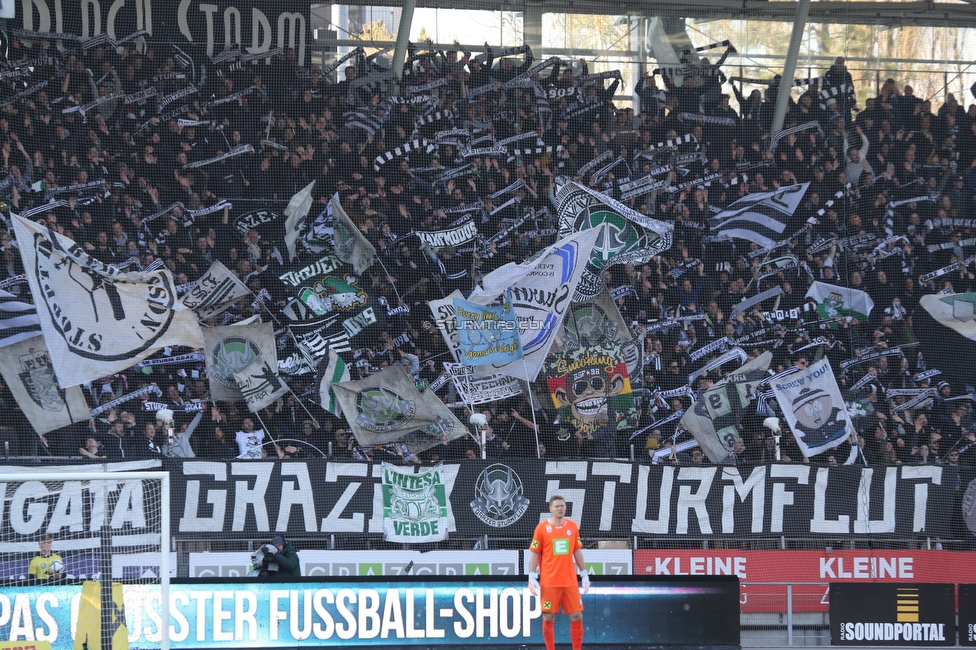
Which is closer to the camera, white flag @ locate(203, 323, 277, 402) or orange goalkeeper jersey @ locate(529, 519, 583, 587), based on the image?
orange goalkeeper jersey @ locate(529, 519, 583, 587)

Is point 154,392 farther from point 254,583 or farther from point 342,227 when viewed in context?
point 254,583

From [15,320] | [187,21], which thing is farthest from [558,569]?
[187,21]

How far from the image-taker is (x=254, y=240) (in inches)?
655

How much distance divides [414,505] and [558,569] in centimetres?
429

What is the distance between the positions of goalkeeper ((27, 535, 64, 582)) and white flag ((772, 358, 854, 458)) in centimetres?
932

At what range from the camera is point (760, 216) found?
17938 millimetres

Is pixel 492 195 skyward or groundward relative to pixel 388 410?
skyward

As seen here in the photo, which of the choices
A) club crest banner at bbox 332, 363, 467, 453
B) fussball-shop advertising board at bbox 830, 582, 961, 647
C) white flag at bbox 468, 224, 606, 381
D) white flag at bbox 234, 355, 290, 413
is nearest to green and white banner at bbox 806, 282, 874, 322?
white flag at bbox 468, 224, 606, 381

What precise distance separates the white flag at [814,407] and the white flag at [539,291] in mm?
3122

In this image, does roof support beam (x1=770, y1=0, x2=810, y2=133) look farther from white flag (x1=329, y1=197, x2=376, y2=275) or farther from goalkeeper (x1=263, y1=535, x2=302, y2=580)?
goalkeeper (x1=263, y1=535, x2=302, y2=580)

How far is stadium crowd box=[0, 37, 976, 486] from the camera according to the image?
52.5 ft

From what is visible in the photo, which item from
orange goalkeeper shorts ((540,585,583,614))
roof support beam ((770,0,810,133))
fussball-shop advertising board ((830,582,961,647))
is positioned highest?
roof support beam ((770,0,810,133))

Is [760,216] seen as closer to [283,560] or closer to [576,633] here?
[576,633]

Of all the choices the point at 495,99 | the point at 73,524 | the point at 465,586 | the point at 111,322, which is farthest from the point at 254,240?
the point at 465,586
